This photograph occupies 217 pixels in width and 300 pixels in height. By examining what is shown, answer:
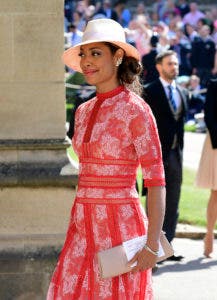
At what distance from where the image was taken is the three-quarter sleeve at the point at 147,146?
543cm

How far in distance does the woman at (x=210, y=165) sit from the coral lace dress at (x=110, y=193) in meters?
5.01

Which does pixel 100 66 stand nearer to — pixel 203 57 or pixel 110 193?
pixel 110 193

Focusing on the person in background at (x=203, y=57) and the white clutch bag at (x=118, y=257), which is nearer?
the white clutch bag at (x=118, y=257)

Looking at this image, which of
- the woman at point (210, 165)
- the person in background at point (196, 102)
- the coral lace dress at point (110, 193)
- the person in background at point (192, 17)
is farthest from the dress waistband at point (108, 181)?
the person in background at point (192, 17)

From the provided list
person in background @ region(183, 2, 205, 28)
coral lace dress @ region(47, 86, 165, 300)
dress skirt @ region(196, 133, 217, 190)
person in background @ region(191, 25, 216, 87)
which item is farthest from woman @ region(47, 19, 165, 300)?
person in background @ region(183, 2, 205, 28)

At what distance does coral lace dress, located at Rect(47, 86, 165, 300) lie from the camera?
5.46 m

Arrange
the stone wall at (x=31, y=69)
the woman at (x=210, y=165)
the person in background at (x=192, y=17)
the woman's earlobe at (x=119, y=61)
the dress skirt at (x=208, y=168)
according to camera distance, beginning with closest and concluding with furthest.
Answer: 1. the woman's earlobe at (x=119, y=61)
2. the stone wall at (x=31, y=69)
3. the woman at (x=210, y=165)
4. the dress skirt at (x=208, y=168)
5. the person in background at (x=192, y=17)

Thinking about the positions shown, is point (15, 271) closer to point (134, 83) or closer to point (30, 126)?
point (30, 126)


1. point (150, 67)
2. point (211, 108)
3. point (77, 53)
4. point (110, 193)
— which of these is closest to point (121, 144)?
point (110, 193)

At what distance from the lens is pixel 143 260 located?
5.38 m

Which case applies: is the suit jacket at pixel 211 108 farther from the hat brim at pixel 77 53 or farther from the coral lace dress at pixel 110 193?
the coral lace dress at pixel 110 193

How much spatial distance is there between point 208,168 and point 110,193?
5372mm

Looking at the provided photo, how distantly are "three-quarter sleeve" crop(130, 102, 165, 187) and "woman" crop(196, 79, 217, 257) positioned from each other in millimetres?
5110

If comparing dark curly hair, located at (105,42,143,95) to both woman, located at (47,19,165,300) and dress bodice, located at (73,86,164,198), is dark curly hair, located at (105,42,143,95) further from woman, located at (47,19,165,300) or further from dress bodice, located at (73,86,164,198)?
dress bodice, located at (73,86,164,198)
